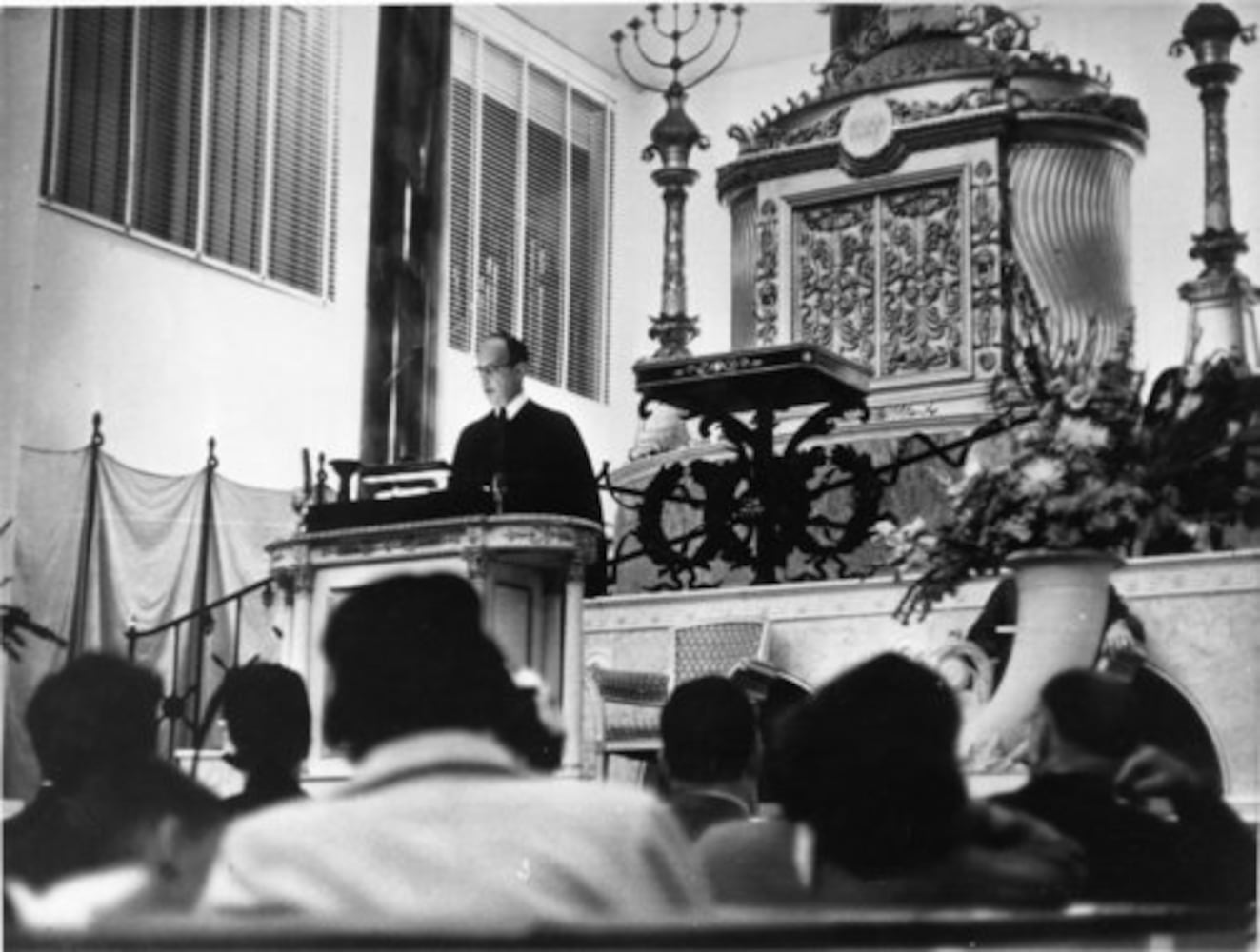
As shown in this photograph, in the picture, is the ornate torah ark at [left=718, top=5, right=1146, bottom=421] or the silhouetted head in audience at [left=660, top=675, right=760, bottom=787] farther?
the ornate torah ark at [left=718, top=5, right=1146, bottom=421]

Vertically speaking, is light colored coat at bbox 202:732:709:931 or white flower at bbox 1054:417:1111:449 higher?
white flower at bbox 1054:417:1111:449

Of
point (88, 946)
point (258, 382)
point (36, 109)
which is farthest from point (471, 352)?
point (88, 946)

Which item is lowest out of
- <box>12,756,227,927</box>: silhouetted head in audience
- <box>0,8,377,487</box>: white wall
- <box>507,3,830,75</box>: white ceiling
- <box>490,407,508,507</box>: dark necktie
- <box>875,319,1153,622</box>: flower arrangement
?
<box>12,756,227,927</box>: silhouetted head in audience

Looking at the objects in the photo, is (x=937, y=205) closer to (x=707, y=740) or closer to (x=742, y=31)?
(x=742, y=31)

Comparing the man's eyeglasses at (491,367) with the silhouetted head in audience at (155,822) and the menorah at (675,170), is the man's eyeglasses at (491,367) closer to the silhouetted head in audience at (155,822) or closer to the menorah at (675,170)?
the silhouetted head in audience at (155,822)

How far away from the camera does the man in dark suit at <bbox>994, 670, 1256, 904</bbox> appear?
258cm

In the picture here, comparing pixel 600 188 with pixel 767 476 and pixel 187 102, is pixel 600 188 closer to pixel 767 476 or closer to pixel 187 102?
pixel 187 102

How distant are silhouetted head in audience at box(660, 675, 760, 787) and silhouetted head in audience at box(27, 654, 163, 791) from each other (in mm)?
993

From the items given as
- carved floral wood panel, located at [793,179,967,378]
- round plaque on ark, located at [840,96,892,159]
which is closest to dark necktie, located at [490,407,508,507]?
carved floral wood panel, located at [793,179,967,378]

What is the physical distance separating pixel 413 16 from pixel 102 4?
6.43 feet

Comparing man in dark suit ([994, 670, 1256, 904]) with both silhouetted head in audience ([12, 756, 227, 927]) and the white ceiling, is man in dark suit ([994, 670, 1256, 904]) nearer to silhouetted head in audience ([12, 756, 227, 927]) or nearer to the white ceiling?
silhouetted head in audience ([12, 756, 227, 927])

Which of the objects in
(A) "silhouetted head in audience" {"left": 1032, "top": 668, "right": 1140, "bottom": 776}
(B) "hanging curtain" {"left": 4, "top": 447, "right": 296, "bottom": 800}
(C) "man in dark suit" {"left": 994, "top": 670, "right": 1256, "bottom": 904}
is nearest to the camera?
(C) "man in dark suit" {"left": 994, "top": 670, "right": 1256, "bottom": 904}

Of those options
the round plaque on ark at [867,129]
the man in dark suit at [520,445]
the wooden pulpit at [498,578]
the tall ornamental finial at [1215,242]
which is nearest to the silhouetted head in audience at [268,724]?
the wooden pulpit at [498,578]

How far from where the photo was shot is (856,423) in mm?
7941
